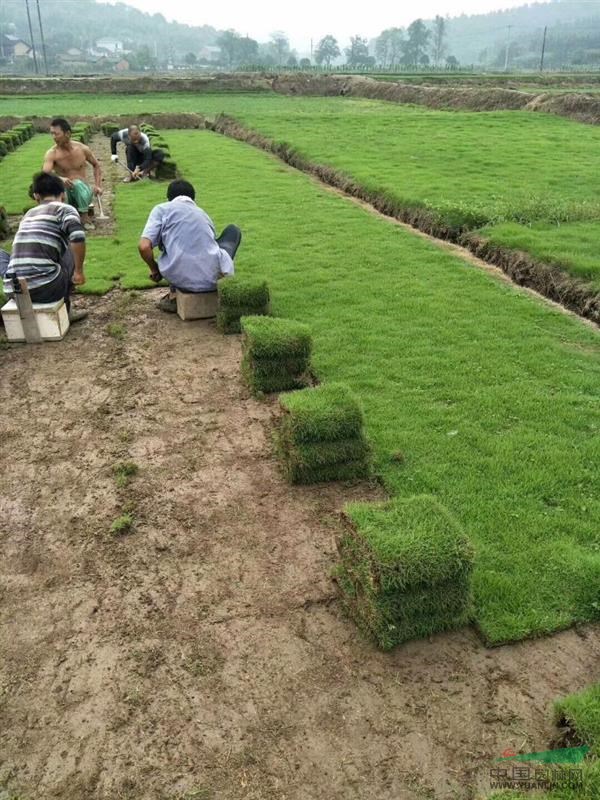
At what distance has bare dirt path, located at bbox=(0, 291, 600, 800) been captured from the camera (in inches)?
123

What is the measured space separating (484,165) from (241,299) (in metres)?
12.4

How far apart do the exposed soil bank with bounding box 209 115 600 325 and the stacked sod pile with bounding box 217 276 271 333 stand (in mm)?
4242

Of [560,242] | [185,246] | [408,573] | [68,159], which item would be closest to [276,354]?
[185,246]

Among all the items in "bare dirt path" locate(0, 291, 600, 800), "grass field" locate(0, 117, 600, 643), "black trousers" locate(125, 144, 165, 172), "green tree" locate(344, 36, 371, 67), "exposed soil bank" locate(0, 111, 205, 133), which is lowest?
"bare dirt path" locate(0, 291, 600, 800)

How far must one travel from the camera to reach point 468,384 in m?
6.63

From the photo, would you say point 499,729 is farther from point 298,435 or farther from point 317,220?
point 317,220

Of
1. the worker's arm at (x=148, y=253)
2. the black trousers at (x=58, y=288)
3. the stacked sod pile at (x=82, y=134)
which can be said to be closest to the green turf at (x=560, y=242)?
the worker's arm at (x=148, y=253)

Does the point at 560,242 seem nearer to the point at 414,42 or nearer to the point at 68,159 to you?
the point at 68,159

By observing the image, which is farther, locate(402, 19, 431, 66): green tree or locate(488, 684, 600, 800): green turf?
locate(402, 19, 431, 66): green tree

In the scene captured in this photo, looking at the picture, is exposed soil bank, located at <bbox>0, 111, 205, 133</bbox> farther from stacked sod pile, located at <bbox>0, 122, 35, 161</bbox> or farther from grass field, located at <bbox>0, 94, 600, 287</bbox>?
grass field, located at <bbox>0, 94, 600, 287</bbox>

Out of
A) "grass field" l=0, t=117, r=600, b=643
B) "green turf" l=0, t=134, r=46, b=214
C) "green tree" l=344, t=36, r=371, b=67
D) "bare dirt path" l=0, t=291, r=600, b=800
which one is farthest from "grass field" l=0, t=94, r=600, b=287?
"green tree" l=344, t=36, r=371, b=67

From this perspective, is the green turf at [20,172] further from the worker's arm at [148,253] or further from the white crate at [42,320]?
the white crate at [42,320]

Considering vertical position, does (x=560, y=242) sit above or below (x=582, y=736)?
above

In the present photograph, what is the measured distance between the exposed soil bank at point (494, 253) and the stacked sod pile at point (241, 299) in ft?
13.9
